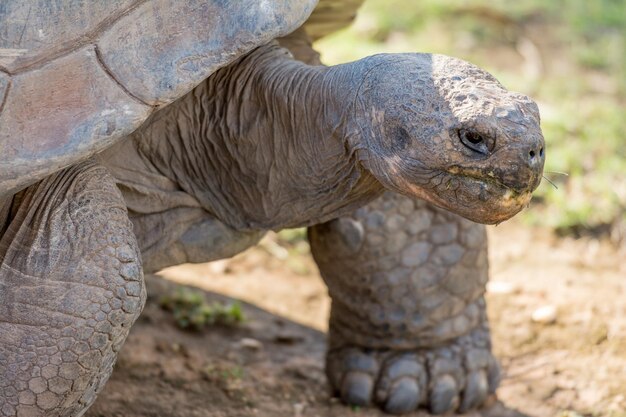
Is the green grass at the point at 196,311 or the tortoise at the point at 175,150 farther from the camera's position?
the green grass at the point at 196,311

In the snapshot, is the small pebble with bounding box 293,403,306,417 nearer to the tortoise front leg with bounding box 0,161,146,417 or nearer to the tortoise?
the tortoise

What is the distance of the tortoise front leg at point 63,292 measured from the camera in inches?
105

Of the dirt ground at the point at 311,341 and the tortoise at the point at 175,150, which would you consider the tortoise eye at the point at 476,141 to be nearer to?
the tortoise at the point at 175,150

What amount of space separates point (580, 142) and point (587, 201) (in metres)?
0.69

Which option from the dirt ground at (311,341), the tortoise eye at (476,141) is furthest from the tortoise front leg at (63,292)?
the tortoise eye at (476,141)

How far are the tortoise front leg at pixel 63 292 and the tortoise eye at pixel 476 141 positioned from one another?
3.27 ft

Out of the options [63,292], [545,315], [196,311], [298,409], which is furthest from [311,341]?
[63,292]

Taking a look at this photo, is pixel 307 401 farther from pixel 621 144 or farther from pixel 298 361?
pixel 621 144

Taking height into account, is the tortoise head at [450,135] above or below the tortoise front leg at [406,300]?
above

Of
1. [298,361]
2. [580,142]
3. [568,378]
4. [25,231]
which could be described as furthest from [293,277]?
[25,231]

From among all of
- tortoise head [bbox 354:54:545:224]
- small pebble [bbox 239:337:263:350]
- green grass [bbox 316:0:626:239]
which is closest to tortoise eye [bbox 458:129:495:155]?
tortoise head [bbox 354:54:545:224]

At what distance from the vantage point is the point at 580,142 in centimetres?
606

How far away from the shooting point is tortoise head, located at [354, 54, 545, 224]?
2.51 metres

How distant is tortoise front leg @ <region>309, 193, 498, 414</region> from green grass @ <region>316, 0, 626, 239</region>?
66.0 inches
